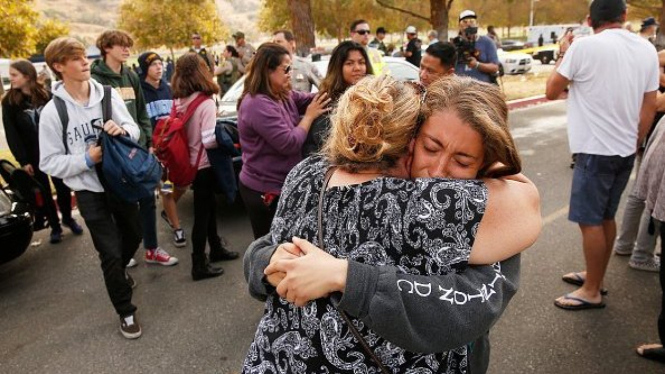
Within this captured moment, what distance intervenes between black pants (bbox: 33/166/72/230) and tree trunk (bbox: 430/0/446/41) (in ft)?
42.1

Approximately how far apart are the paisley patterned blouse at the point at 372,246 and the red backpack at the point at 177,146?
9.25ft

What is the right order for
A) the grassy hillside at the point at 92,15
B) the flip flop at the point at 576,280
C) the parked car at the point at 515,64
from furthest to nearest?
the grassy hillside at the point at 92,15, the parked car at the point at 515,64, the flip flop at the point at 576,280

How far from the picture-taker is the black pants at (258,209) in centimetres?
310

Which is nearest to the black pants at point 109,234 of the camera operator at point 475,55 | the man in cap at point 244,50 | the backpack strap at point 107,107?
the backpack strap at point 107,107

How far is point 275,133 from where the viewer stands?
9.39ft

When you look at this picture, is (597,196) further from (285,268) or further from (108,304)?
(108,304)

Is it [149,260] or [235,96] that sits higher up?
[235,96]

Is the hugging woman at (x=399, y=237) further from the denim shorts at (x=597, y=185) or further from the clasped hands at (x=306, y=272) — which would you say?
the denim shorts at (x=597, y=185)

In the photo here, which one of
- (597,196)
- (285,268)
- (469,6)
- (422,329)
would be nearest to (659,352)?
(597,196)

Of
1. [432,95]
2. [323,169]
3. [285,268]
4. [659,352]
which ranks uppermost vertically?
[432,95]

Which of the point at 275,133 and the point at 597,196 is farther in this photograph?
the point at 597,196

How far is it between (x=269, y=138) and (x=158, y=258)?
6.73 ft

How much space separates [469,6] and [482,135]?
48997mm

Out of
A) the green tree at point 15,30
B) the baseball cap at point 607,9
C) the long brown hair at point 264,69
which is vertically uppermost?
the green tree at point 15,30
